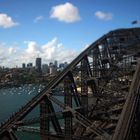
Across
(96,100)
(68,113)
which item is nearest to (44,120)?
(68,113)

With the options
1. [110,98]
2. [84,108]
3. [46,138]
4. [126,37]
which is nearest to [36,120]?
[46,138]

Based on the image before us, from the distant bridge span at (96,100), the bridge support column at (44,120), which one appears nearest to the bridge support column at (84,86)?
the distant bridge span at (96,100)

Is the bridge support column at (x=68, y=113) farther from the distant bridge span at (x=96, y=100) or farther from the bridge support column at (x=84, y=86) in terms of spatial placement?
the bridge support column at (x=84, y=86)

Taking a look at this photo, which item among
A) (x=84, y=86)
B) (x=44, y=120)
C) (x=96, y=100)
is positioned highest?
(x=84, y=86)

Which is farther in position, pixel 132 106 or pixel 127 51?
pixel 127 51

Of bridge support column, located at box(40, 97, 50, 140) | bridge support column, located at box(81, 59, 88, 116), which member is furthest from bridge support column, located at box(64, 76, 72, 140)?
bridge support column, located at box(81, 59, 88, 116)

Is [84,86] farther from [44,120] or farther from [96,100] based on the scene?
[44,120]

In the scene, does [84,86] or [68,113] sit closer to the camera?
[68,113]

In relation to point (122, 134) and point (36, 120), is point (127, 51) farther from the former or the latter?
point (122, 134)
